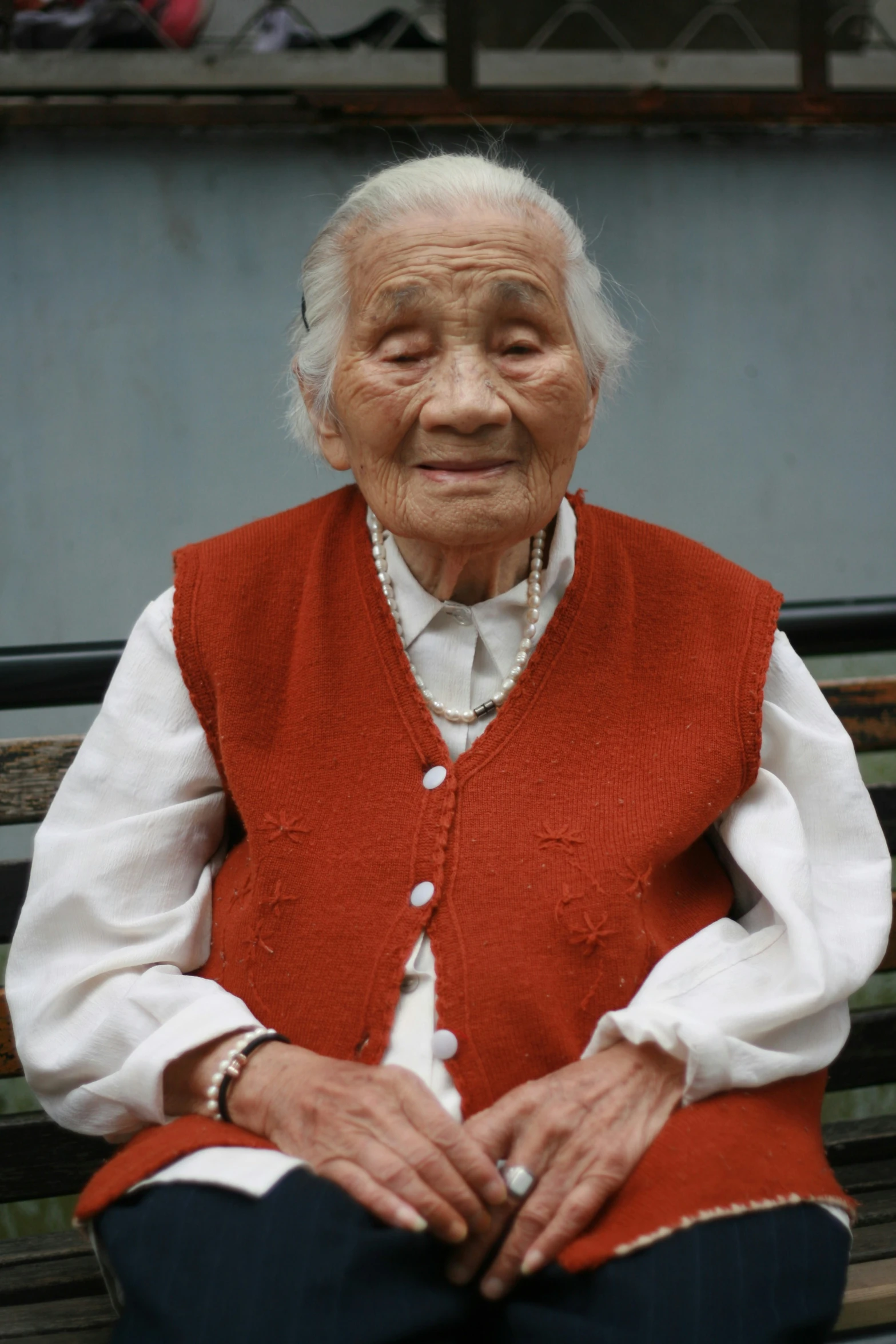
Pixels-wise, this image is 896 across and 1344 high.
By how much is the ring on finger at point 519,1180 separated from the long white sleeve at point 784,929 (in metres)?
0.17

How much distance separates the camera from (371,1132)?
1.36 metres

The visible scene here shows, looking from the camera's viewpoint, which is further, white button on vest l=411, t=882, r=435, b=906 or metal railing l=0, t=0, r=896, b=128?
metal railing l=0, t=0, r=896, b=128

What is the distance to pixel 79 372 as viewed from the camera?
3170 mm

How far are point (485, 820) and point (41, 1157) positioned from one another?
1044 mm

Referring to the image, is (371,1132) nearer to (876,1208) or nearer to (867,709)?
(876,1208)

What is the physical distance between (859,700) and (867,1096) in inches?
50.6

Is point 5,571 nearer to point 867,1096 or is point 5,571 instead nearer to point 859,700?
point 859,700

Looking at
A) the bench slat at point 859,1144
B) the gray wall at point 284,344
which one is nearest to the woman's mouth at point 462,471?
the bench slat at point 859,1144

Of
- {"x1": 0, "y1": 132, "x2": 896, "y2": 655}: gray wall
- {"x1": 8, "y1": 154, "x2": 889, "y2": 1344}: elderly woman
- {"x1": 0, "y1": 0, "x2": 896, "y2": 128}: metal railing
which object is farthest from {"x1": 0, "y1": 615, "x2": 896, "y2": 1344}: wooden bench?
{"x1": 0, "y1": 0, "x2": 896, "y2": 128}: metal railing

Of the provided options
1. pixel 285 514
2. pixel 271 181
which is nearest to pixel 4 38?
pixel 271 181

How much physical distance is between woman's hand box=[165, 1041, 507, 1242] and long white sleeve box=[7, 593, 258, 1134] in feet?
0.21

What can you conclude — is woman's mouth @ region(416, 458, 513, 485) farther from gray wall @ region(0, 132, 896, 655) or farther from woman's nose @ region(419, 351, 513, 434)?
gray wall @ region(0, 132, 896, 655)

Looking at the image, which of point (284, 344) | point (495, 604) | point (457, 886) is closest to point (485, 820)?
point (457, 886)

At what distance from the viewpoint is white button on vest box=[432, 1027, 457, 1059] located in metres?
1.45
